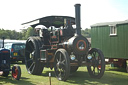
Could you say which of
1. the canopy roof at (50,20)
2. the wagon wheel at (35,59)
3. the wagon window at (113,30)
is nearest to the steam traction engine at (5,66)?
the wagon wheel at (35,59)

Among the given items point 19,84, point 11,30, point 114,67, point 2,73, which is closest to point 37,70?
point 2,73

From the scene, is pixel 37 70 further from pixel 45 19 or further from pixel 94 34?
pixel 94 34

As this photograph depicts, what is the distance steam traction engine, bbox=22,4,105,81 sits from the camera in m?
8.23

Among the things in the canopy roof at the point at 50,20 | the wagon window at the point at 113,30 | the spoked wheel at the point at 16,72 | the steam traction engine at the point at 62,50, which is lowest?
the spoked wheel at the point at 16,72

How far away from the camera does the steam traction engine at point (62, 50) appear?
823 cm

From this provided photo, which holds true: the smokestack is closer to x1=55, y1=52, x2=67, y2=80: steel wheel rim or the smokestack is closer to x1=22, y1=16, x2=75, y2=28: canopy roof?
x1=55, y1=52, x2=67, y2=80: steel wheel rim

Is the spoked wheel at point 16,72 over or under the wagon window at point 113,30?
under

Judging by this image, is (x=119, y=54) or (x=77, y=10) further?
(x=119, y=54)

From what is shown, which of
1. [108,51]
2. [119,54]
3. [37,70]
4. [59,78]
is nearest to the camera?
[59,78]

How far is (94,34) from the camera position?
13.4 metres

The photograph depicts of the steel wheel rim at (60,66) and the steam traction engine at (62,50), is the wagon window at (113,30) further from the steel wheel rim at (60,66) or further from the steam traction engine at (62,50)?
the steel wheel rim at (60,66)

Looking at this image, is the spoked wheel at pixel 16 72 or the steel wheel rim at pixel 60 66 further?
the spoked wheel at pixel 16 72

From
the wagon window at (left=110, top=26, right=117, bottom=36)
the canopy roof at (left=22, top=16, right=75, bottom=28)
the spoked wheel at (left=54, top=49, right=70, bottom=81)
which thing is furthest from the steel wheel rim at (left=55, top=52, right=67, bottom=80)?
the wagon window at (left=110, top=26, right=117, bottom=36)

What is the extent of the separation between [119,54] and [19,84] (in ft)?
20.3
